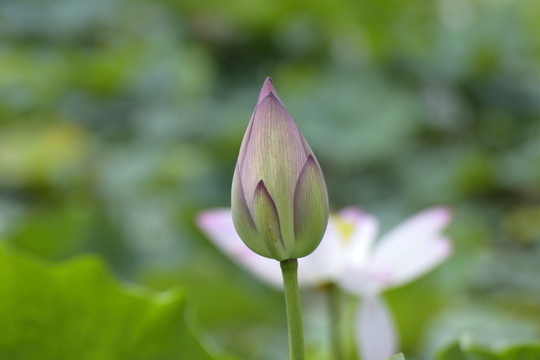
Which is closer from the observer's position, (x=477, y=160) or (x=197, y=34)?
(x=477, y=160)

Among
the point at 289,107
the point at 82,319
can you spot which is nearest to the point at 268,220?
the point at 82,319

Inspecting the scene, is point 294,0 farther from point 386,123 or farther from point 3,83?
point 3,83

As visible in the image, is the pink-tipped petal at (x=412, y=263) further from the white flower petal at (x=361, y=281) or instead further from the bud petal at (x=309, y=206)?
the bud petal at (x=309, y=206)

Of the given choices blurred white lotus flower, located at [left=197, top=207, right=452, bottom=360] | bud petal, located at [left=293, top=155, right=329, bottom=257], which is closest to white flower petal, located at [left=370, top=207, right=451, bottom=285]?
blurred white lotus flower, located at [left=197, top=207, right=452, bottom=360]

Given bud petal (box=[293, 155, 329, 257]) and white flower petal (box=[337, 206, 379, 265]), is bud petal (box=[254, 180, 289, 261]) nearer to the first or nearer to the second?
bud petal (box=[293, 155, 329, 257])

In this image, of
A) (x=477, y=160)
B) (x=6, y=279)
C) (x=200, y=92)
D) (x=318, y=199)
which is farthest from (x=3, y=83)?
(x=318, y=199)

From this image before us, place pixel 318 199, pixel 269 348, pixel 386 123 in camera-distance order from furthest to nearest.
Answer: pixel 386 123
pixel 269 348
pixel 318 199
